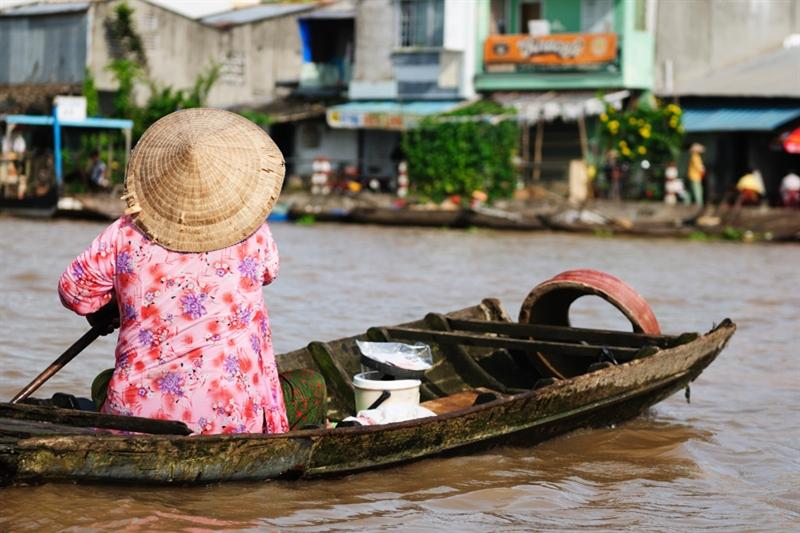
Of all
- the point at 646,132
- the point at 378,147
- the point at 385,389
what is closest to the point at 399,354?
the point at 385,389

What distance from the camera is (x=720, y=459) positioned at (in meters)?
6.21

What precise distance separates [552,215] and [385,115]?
4.98 metres

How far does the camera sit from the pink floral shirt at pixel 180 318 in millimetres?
4527

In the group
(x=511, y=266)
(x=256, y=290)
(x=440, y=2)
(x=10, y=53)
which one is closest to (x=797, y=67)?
(x=440, y=2)

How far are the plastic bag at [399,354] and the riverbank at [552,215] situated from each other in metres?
14.9

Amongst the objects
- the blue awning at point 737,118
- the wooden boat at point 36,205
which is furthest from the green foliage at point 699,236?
the wooden boat at point 36,205

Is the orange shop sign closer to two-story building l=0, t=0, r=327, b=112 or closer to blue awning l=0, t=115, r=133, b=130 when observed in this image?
two-story building l=0, t=0, r=327, b=112

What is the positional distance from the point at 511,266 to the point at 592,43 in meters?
9.38

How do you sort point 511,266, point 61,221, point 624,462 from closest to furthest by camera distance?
point 624,462, point 511,266, point 61,221

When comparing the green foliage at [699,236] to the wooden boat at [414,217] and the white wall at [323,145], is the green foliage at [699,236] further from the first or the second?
the white wall at [323,145]

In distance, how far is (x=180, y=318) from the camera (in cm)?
457

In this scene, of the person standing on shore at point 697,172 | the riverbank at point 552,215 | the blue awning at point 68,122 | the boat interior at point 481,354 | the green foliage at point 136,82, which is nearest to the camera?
the boat interior at point 481,354

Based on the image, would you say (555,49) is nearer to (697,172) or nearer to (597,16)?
(597,16)

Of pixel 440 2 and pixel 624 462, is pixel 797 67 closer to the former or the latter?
pixel 440 2
